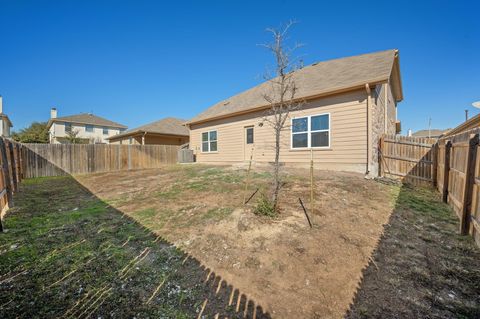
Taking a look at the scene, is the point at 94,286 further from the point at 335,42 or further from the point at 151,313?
the point at 335,42

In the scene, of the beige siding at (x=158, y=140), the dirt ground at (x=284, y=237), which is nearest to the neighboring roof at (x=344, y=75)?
the dirt ground at (x=284, y=237)

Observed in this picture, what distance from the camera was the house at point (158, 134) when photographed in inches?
758

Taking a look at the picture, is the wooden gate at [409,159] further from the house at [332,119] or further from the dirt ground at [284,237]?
the dirt ground at [284,237]

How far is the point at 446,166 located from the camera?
548 centimetres

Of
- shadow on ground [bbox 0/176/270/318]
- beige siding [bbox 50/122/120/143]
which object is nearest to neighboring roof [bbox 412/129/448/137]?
shadow on ground [bbox 0/176/270/318]

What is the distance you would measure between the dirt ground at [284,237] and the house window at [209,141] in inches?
323

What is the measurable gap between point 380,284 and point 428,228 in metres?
2.40

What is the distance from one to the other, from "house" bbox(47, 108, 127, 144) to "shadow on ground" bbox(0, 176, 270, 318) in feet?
98.7

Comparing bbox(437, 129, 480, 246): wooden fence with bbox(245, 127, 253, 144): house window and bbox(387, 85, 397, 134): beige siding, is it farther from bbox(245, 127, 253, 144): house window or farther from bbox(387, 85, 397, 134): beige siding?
bbox(245, 127, 253, 144): house window

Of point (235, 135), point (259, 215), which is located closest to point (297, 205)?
point (259, 215)

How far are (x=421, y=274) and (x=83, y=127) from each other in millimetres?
39515

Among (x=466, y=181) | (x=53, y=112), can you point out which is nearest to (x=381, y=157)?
(x=466, y=181)

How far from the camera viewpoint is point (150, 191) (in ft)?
22.9

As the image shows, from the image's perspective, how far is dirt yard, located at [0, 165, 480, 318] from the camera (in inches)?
91.3
